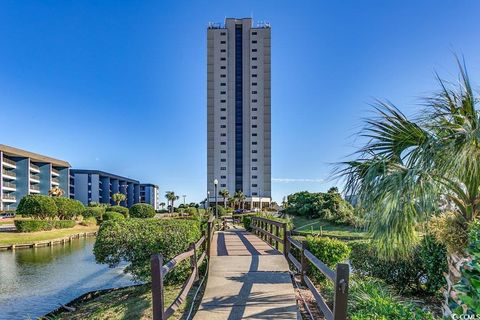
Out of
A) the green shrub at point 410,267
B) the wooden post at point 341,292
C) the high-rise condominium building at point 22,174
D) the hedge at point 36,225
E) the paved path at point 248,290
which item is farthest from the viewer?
the high-rise condominium building at point 22,174

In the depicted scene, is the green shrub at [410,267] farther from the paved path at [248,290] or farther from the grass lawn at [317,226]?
the grass lawn at [317,226]

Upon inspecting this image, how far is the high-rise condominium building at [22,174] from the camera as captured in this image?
58.4m

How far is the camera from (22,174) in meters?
63.0

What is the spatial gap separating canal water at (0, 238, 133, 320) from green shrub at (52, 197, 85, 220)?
2011cm

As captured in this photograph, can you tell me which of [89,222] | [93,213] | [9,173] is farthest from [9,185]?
[89,222]

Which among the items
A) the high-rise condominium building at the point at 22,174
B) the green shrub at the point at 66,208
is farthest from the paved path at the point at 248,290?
the high-rise condominium building at the point at 22,174

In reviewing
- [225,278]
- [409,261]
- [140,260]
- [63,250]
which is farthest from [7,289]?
[409,261]

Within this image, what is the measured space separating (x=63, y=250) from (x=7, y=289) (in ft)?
38.7

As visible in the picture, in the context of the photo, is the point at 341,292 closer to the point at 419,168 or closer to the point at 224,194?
the point at 419,168

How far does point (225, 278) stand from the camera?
661 centimetres

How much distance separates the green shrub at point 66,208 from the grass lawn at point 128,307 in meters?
Answer: 33.4

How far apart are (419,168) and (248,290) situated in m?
3.36

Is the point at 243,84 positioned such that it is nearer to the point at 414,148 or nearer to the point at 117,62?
the point at 117,62

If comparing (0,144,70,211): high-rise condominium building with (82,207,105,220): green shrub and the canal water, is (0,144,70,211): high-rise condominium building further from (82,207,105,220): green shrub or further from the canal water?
the canal water
